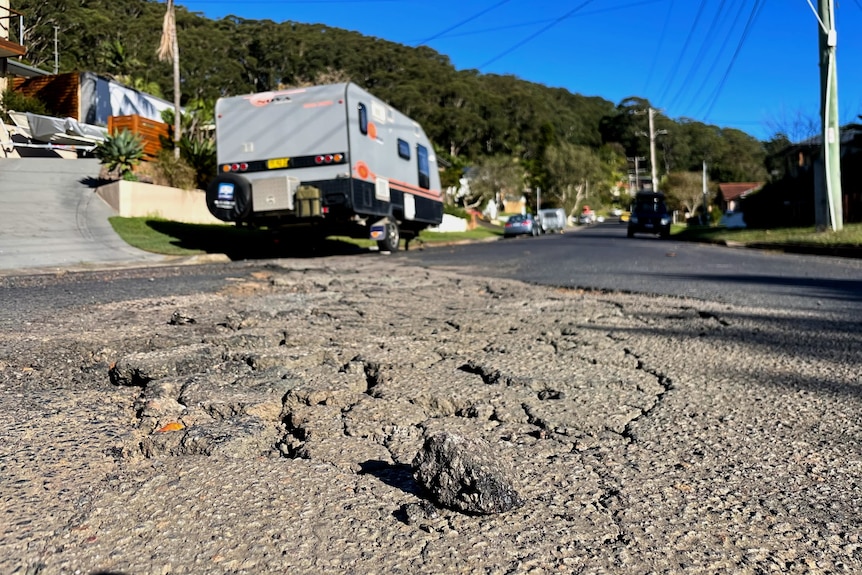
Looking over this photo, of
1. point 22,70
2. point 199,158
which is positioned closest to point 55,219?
point 199,158

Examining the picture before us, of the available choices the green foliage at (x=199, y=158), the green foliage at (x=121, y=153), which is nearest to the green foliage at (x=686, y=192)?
the green foliage at (x=199, y=158)

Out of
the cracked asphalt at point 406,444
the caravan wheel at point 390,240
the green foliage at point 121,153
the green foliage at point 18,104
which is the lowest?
the cracked asphalt at point 406,444

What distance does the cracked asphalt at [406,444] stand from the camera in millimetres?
1711

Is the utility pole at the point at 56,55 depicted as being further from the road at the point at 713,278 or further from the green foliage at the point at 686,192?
the green foliage at the point at 686,192

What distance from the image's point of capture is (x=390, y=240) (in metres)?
13.7

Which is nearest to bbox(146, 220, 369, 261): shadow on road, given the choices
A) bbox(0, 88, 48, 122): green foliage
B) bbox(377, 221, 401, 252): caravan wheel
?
bbox(377, 221, 401, 252): caravan wheel

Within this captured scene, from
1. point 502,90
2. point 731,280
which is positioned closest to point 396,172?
point 731,280

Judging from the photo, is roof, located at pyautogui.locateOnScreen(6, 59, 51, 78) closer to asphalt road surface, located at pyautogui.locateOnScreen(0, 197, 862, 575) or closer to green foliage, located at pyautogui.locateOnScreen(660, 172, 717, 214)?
asphalt road surface, located at pyautogui.locateOnScreen(0, 197, 862, 575)

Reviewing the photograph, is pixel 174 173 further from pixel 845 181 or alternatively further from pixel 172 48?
pixel 845 181

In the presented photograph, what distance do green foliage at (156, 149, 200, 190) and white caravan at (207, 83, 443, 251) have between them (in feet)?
22.4

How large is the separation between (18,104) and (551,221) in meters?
35.5

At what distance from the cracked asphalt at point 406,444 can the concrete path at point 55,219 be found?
19.7 ft

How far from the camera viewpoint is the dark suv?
32094 millimetres

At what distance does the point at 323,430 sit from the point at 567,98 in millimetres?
114028
